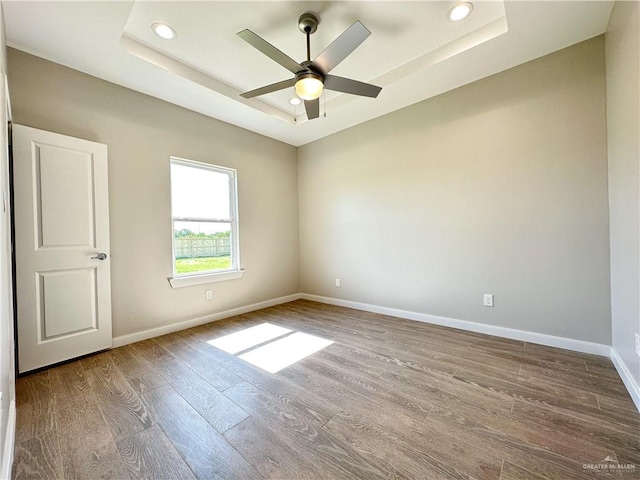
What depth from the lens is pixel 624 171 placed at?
5.95ft

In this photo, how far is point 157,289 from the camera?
2.96 metres

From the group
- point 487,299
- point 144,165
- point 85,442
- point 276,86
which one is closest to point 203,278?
point 144,165

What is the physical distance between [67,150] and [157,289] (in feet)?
5.05

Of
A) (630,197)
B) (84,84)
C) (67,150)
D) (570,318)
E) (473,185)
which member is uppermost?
(84,84)

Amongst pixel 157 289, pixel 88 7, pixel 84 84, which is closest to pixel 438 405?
pixel 157 289

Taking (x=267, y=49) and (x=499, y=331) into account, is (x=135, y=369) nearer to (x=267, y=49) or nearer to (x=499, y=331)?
(x=267, y=49)

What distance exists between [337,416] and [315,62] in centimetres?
243

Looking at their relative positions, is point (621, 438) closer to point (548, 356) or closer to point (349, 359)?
point (548, 356)

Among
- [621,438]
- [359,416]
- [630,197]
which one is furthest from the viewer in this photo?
[630,197]

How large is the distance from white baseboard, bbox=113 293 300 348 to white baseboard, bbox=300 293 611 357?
1275mm

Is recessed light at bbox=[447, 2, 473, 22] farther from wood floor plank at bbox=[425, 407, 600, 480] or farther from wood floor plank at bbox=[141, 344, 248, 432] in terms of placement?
wood floor plank at bbox=[141, 344, 248, 432]

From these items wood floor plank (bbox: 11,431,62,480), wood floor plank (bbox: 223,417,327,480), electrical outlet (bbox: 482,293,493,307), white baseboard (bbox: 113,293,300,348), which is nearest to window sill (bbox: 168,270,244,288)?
white baseboard (bbox: 113,293,300,348)

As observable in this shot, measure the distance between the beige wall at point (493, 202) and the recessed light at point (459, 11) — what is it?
35.8 inches

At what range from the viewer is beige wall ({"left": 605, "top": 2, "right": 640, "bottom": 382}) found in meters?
1.60
